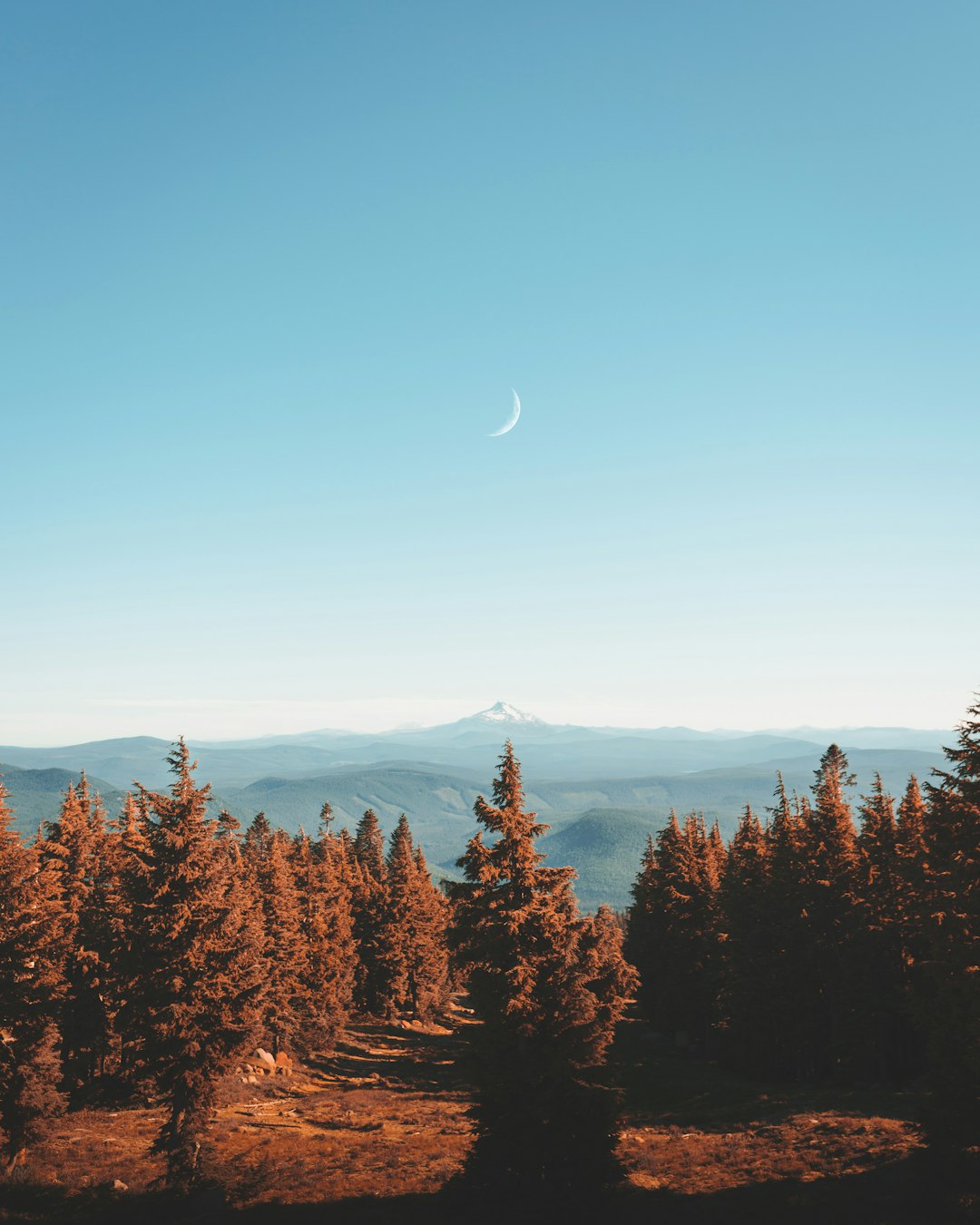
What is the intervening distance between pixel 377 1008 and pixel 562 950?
5246 centimetres

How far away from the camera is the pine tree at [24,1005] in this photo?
24.2m

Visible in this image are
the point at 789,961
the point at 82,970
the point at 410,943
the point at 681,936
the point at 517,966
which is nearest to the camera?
the point at 517,966

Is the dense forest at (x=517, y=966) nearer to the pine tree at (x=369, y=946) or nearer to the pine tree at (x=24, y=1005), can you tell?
the pine tree at (x=24, y=1005)

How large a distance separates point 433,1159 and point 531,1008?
454 inches

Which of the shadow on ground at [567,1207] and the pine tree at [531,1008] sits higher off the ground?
the pine tree at [531,1008]

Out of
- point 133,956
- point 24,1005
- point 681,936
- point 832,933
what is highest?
point 133,956

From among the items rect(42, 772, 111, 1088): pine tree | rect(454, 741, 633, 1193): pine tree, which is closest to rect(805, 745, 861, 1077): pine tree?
rect(454, 741, 633, 1193): pine tree

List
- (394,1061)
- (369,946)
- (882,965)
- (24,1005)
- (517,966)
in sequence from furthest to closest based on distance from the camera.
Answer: (369,946) → (394,1061) → (882,965) → (24,1005) → (517,966)

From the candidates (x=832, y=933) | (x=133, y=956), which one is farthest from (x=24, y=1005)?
(x=832, y=933)

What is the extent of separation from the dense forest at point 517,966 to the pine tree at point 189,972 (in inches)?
2.8

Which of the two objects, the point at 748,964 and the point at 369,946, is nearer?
the point at 748,964

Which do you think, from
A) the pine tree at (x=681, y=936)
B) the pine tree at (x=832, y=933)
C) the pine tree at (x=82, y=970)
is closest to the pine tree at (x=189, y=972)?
the pine tree at (x=82, y=970)

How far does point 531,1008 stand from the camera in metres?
20.5

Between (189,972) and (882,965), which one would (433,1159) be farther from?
(882,965)
